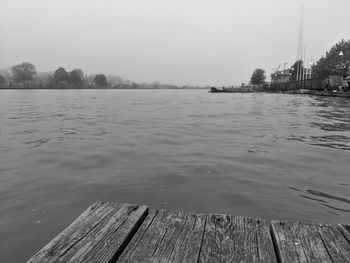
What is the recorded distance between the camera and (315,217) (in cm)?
527

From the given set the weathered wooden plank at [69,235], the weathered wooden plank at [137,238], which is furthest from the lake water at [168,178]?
the weathered wooden plank at [137,238]

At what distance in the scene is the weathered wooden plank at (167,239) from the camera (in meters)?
2.21

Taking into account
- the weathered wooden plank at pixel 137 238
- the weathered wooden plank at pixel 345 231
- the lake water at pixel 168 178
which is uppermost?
the weathered wooden plank at pixel 137 238

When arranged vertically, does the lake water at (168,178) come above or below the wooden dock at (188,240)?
below

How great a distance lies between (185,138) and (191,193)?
6.24m

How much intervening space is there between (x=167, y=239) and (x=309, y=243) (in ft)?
3.86

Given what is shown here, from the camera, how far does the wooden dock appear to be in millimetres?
2213

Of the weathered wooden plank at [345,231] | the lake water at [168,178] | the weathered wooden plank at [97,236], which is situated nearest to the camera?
the weathered wooden plank at [97,236]

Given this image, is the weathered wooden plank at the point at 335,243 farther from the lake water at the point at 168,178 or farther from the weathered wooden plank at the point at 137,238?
the lake water at the point at 168,178

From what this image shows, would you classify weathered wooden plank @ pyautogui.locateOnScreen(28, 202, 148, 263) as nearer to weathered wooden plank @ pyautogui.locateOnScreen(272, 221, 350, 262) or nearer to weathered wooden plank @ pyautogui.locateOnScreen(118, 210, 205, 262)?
weathered wooden plank @ pyautogui.locateOnScreen(118, 210, 205, 262)

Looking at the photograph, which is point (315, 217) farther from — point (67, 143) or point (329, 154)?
point (67, 143)

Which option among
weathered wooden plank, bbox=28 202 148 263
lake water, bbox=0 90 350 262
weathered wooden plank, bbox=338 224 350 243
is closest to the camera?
weathered wooden plank, bbox=28 202 148 263

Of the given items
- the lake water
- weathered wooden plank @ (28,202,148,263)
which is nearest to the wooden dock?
weathered wooden plank @ (28,202,148,263)

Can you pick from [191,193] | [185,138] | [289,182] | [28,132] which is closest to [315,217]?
[289,182]
